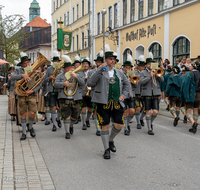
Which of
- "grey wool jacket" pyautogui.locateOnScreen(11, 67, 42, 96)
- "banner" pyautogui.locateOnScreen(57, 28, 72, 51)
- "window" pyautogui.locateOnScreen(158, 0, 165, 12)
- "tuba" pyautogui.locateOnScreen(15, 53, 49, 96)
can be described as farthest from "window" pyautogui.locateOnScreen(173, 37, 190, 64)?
"grey wool jacket" pyautogui.locateOnScreen(11, 67, 42, 96)

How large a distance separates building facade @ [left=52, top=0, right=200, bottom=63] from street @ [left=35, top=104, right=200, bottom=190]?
1127 centimetres

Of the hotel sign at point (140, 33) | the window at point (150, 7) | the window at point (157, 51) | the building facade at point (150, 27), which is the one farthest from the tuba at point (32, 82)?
the window at point (150, 7)

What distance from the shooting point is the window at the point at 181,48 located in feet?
63.9

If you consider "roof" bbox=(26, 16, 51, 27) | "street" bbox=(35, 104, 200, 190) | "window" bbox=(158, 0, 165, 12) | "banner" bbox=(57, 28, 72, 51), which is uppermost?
"roof" bbox=(26, 16, 51, 27)

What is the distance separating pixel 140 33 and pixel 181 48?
593cm

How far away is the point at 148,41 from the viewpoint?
79.2 feet

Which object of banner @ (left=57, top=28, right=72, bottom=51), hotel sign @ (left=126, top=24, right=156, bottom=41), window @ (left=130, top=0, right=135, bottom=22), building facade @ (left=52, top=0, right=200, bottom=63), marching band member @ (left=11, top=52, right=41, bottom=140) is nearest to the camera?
marching band member @ (left=11, top=52, right=41, bottom=140)

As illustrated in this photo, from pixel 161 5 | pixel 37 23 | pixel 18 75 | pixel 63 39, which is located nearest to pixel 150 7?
pixel 161 5

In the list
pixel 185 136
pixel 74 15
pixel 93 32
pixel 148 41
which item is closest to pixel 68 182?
pixel 185 136

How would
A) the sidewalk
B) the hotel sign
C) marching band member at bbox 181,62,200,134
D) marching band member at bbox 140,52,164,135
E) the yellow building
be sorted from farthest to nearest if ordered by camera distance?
the yellow building
the hotel sign
marching band member at bbox 181,62,200,134
marching band member at bbox 140,52,164,135
the sidewalk

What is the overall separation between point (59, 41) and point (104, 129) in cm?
2181

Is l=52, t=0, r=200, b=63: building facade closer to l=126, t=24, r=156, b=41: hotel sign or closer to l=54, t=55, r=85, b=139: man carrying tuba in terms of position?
l=126, t=24, r=156, b=41: hotel sign

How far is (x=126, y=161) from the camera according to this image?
601 centimetres

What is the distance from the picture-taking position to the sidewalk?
4.66 m
